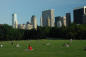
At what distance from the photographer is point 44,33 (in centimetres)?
10212

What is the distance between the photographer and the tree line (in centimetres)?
8972

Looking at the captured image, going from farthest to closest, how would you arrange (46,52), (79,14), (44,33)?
1. (79,14)
2. (44,33)
3. (46,52)

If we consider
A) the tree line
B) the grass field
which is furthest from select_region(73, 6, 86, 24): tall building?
the grass field

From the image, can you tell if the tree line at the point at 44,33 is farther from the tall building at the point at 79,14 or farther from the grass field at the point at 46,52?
the grass field at the point at 46,52

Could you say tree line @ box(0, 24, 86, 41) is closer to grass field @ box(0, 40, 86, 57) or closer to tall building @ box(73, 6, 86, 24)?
tall building @ box(73, 6, 86, 24)

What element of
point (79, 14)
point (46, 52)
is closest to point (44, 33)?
point (79, 14)

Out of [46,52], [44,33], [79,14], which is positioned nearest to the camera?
[46,52]

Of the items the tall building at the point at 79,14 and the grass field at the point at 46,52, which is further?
the tall building at the point at 79,14

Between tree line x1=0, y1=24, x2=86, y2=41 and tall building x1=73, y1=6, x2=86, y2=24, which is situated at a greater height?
tall building x1=73, y1=6, x2=86, y2=24

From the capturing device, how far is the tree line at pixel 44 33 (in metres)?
89.7

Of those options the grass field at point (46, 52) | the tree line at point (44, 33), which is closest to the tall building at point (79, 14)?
the tree line at point (44, 33)

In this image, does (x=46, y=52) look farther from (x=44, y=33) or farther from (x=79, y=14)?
(x=79, y=14)

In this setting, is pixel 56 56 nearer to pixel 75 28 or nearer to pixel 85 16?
pixel 75 28

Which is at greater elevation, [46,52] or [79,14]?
[79,14]
